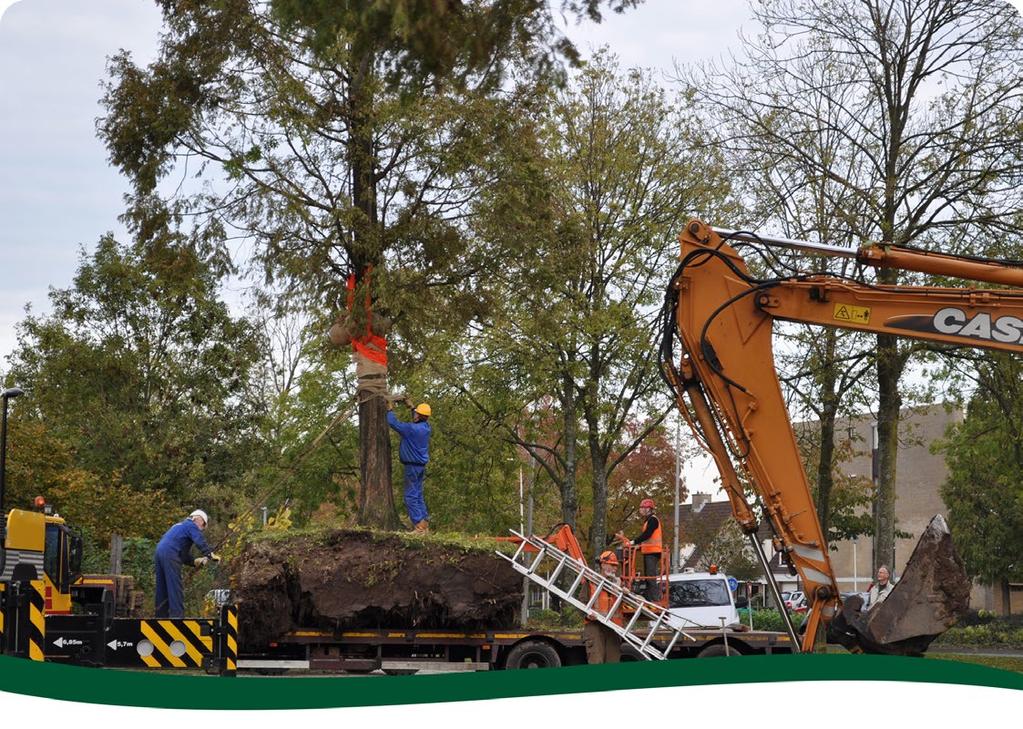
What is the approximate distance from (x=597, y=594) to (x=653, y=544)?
2261 mm

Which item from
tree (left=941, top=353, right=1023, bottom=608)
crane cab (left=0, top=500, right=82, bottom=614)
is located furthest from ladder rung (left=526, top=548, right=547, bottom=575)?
tree (left=941, top=353, right=1023, bottom=608)

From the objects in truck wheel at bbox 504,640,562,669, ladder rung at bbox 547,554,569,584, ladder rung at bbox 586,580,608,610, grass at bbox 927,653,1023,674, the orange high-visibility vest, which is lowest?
grass at bbox 927,653,1023,674

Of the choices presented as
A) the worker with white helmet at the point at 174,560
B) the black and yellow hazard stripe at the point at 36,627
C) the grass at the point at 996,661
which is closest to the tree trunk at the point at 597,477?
the grass at the point at 996,661

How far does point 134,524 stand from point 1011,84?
19769mm

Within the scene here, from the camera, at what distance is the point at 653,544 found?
16.7 meters

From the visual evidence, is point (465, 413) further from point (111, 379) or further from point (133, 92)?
point (133, 92)

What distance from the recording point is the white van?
20703 mm

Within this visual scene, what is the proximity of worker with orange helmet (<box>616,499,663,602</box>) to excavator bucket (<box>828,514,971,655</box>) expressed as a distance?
15.3ft

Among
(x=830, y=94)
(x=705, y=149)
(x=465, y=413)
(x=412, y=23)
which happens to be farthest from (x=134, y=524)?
(x=412, y=23)

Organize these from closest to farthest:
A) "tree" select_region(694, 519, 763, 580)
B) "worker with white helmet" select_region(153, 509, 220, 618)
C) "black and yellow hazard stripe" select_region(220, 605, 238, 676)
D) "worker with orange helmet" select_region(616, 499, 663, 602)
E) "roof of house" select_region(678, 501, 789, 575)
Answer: "black and yellow hazard stripe" select_region(220, 605, 238, 676), "worker with white helmet" select_region(153, 509, 220, 618), "worker with orange helmet" select_region(616, 499, 663, 602), "tree" select_region(694, 519, 763, 580), "roof of house" select_region(678, 501, 789, 575)

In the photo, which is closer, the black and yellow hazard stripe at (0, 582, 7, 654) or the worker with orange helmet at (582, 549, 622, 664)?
the black and yellow hazard stripe at (0, 582, 7, 654)

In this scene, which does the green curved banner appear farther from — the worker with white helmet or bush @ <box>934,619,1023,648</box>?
bush @ <box>934,619,1023,648</box>

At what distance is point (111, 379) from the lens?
26.2m

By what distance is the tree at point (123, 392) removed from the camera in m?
24.2
